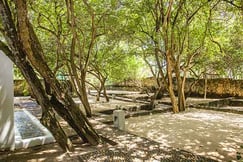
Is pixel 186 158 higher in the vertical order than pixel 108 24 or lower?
lower

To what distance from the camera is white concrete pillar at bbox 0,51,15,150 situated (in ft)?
14.3

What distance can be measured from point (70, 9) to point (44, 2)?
190cm

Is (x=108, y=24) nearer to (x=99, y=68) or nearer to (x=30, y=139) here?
(x=99, y=68)

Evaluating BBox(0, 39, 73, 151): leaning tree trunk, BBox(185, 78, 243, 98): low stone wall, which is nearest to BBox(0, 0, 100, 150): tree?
BBox(0, 39, 73, 151): leaning tree trunk

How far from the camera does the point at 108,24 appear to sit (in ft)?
28.8

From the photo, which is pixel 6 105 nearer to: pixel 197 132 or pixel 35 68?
pixel 35 68

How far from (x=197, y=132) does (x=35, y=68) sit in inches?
189

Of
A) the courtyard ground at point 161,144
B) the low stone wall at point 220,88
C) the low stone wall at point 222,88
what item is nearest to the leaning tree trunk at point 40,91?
the courtyard ground at point 161,144

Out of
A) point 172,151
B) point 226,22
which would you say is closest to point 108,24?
point 226,22

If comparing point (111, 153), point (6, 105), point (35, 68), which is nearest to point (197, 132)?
point (111, 153)

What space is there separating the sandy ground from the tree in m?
2.27

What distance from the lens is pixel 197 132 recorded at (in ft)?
20.8

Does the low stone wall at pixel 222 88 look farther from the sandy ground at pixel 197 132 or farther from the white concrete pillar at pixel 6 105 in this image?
the white concrete pillar at pixel 6 105

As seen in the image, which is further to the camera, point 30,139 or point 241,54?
point 241,54
